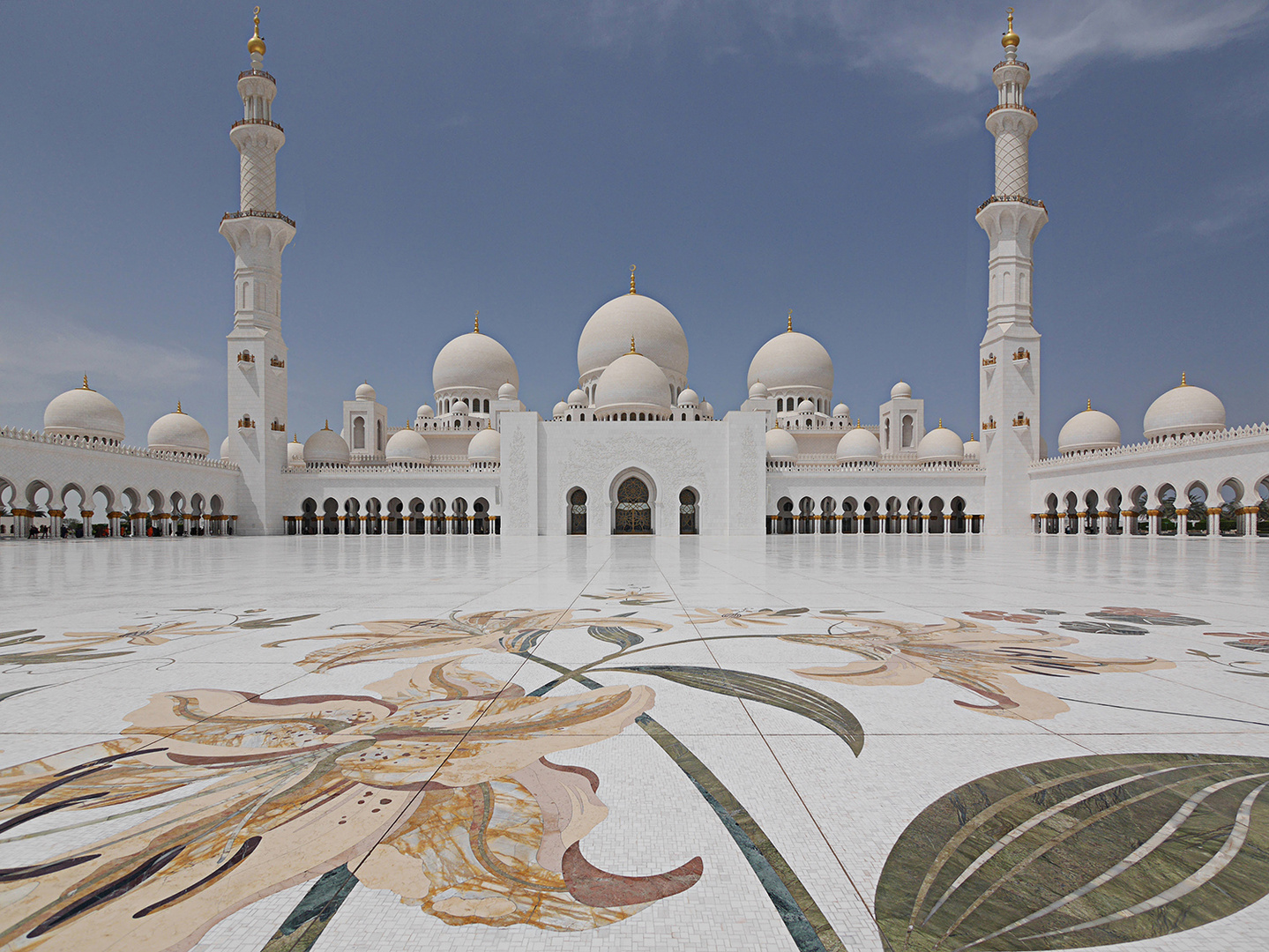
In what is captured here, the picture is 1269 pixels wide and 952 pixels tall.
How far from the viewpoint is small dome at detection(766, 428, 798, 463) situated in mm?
28594

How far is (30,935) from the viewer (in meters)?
1.03

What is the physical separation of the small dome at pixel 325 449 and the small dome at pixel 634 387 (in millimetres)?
11324

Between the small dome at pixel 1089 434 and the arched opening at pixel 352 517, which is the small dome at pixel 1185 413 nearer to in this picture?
the small dome at pixel 1089 434

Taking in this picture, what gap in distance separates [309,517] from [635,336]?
16.1 meters

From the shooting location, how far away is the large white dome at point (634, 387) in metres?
26.0

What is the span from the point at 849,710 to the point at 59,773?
7.22 feet

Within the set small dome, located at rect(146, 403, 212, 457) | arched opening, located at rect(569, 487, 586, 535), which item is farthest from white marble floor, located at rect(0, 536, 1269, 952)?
small dome, located at rect(146, 403, 212, 457)

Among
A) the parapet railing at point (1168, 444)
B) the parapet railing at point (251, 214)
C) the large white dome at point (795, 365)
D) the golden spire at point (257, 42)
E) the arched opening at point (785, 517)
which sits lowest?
the arched opening at point (785, 517)

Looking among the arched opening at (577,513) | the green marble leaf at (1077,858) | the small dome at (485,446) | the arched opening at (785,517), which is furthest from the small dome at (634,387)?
the green marble leaf at (1077,858)

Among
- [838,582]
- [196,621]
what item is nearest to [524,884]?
[196,621]

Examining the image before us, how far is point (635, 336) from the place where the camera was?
30562mm

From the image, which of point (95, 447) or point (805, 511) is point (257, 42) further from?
point (805, 511)

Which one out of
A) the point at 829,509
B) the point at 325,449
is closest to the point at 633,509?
the point at 829,509

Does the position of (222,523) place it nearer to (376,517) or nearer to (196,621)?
(376,517)
